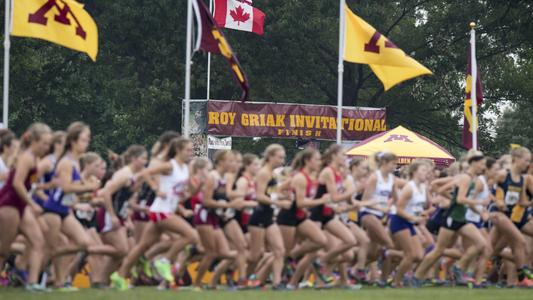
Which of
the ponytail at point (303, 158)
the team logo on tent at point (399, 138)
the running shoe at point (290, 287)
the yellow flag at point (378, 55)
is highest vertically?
the yellow flag at point (378, 55)

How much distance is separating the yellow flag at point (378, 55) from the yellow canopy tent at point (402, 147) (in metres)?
5.51

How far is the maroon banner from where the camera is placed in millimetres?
41469

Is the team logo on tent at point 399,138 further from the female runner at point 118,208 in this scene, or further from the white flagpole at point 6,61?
the female runner at point 118,208

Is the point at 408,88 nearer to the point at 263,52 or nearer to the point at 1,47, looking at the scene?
the point at 263,52

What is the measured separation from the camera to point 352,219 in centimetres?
2036

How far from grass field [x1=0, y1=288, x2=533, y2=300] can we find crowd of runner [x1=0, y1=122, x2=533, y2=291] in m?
0.41

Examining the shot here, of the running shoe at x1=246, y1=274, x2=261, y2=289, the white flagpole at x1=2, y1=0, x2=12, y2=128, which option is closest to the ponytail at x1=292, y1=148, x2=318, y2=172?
the running shoe at x1=246, y1=274, x2=261, y2=289

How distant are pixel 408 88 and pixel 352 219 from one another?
111 ft

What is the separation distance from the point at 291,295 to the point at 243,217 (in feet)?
8.65

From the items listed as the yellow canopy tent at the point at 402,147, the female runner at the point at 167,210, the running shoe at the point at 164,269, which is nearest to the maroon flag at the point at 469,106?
the yellow canopy tent at the point at 402,147

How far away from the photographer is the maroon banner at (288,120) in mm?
41469

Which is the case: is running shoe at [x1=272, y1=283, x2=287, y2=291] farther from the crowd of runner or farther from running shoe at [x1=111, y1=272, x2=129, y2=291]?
running shoe at [x1=111, y1=272, x2=129, y2=291]

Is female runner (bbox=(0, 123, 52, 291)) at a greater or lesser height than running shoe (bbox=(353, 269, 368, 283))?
greater

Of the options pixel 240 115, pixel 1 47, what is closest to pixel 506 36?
pixel 240 115
